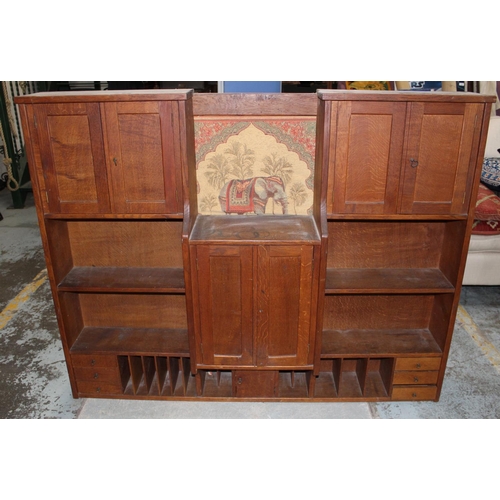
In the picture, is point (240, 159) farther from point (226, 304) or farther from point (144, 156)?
point (226, 304)

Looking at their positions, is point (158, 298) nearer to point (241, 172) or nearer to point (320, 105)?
point (241, 172)

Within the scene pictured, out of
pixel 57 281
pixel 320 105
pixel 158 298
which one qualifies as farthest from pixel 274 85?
pixel 57 281

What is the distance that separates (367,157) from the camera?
2.13 meters

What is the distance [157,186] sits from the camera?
2186mm

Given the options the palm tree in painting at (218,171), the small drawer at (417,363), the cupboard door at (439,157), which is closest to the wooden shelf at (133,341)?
the palm tree in painting at (218,171)

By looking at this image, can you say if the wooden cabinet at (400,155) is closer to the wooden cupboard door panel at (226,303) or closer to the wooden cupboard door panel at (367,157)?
the wooden cupboard door panel at (367,157)

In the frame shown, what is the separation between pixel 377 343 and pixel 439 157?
1108 millimetres

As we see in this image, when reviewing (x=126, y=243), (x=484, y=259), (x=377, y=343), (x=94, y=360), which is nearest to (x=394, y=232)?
(x=377, y=343)

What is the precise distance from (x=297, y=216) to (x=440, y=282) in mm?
866

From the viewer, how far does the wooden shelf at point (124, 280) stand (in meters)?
2.39

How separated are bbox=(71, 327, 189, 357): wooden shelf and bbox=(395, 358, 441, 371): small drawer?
1.22m

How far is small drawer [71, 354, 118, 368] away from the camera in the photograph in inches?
100.0

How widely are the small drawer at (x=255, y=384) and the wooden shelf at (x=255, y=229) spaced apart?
2.71ft

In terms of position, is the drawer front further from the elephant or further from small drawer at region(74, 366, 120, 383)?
the elephant
